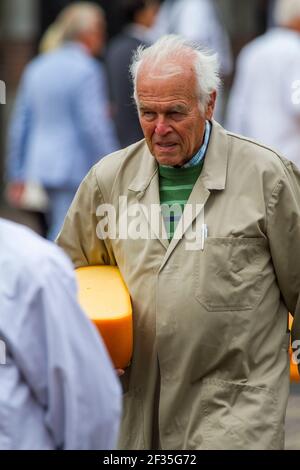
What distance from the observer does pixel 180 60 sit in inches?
181

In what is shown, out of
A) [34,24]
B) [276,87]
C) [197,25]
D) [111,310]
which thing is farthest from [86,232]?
[34,24]

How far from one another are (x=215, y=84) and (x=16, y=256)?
1515mm

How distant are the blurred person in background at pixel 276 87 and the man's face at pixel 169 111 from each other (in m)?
4.05

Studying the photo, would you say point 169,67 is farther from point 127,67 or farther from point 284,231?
point 127,67

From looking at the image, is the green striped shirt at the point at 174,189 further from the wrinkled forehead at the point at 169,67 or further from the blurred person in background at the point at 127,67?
the blurred person in background at the point at 127,67

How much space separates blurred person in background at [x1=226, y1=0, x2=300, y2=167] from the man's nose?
4.11m

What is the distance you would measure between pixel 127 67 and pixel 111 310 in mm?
5437

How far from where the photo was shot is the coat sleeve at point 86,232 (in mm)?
4902

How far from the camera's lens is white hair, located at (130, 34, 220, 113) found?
4.59 metres

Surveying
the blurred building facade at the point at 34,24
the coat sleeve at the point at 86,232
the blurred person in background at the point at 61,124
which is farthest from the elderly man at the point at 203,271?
the blurred building facade at the point at 34,24

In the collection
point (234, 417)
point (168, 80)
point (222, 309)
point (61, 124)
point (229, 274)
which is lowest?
point (234, 417)

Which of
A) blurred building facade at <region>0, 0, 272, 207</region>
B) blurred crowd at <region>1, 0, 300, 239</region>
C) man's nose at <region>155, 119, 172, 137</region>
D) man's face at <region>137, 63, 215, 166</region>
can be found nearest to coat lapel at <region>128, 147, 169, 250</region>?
man's face at <region>137, 63, 215, 166</region>

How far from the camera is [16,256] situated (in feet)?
11.1

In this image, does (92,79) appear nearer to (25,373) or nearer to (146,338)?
(146,338)
